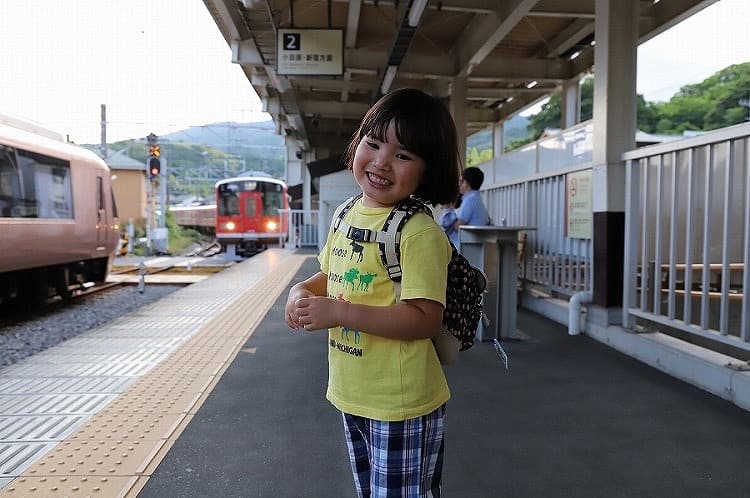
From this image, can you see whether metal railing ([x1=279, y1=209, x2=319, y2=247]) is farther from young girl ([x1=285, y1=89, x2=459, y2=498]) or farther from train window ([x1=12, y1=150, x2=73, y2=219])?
young girl ([x1=285, y1=89, x2=459, y2=498])

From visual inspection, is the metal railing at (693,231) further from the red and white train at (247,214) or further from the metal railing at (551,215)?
the red and white train at (247,214)

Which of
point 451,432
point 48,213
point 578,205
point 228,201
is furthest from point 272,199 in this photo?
point 451,432

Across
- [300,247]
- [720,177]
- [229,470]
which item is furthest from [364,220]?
[300,247]

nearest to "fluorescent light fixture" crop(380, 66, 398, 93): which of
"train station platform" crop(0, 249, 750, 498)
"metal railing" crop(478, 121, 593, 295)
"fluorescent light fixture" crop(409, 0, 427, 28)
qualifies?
"fluorescent light fixture" crop(409, 0, 427, 28)

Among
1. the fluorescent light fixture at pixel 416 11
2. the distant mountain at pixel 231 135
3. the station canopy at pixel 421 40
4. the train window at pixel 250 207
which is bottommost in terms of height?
the train window at pixel 250 207

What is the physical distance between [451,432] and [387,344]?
1.76 metres

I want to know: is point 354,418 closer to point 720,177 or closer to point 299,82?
point 720,177

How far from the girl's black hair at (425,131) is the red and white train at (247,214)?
65.8 ft

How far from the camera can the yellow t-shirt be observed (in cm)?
132

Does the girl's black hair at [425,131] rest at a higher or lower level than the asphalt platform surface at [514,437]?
higher

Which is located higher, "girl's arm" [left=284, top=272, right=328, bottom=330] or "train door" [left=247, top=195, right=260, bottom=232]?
"train door" [left=247, top=195, right=260, bottom=232]

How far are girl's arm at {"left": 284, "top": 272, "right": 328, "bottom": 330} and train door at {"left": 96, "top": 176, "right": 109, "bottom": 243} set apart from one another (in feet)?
29.3

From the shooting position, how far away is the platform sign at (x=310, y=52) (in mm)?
9047

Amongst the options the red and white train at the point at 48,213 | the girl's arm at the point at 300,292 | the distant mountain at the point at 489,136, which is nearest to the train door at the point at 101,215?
the red and white train at the point at 48,213
